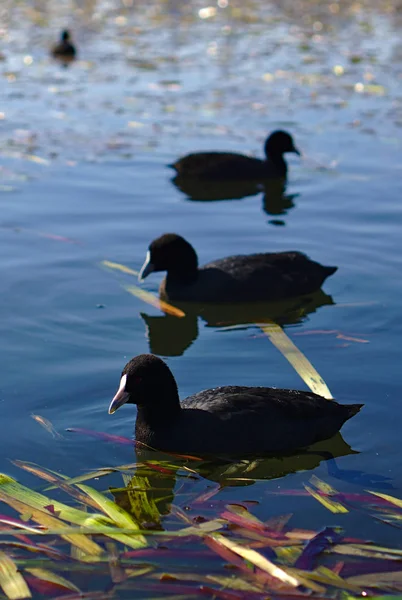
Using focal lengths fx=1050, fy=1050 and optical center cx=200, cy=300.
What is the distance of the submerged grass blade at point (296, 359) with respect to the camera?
26.9 ft

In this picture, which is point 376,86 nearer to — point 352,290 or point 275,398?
point 352,290

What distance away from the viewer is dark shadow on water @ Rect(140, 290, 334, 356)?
31.8ft

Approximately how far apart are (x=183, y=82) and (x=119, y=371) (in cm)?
1319

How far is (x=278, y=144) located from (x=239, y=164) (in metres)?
0.78

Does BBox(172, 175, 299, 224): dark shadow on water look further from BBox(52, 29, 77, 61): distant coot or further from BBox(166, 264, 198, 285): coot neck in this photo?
BBox(52, 29, 77, 61): distant coot

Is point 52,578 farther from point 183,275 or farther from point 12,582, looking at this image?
point 183,275

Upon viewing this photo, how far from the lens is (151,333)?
9859 millimetres

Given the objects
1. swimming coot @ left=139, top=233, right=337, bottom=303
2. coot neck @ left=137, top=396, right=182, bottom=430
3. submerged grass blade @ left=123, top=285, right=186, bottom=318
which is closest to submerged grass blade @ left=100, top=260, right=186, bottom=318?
submerged grass blade @ left=123, top=285, right=186, bottom=318

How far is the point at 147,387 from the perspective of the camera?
704cm

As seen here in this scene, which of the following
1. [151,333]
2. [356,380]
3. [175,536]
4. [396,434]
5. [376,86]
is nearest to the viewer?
[175,536]

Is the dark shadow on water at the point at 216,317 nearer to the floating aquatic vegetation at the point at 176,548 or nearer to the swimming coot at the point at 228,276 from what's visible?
the swimming coot at the point at 228,276

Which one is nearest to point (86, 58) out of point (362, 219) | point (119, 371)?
point (362, 219)

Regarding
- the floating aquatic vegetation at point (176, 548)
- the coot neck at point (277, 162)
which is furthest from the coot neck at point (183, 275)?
the coot neck at point (277, 162)

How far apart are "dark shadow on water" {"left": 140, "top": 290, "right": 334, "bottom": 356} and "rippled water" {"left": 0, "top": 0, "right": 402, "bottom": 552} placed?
33 mm
